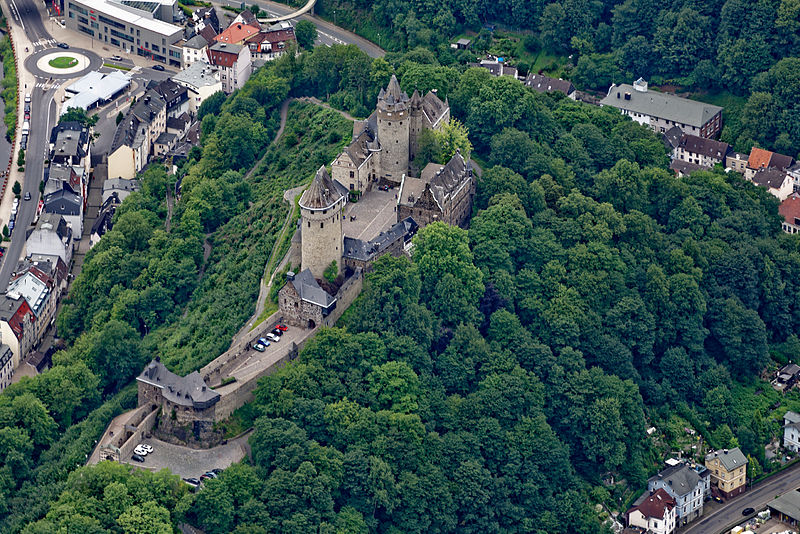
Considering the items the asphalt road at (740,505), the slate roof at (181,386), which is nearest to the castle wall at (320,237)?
the slate roof at (181,386)

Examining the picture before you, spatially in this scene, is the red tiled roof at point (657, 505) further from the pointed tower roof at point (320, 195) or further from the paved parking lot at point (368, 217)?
the pointed tower roof at point (320, 195)

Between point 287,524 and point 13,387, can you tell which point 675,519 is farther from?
point 13,387

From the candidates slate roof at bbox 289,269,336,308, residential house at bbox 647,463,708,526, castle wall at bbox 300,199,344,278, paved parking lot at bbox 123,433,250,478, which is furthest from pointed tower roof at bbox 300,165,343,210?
residential house at bbox 647,463,708,526

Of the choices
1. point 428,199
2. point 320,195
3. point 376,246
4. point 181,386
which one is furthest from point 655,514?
point 181,386

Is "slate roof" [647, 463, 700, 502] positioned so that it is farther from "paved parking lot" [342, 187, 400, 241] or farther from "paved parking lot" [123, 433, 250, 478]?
"paved parking lot" [123, 433, 250, 478]

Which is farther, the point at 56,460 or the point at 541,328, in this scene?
the point at 541,328

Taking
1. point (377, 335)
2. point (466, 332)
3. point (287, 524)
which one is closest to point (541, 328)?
point (466, 332)

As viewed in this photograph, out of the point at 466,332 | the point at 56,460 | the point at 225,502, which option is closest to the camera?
the point at 225,502
